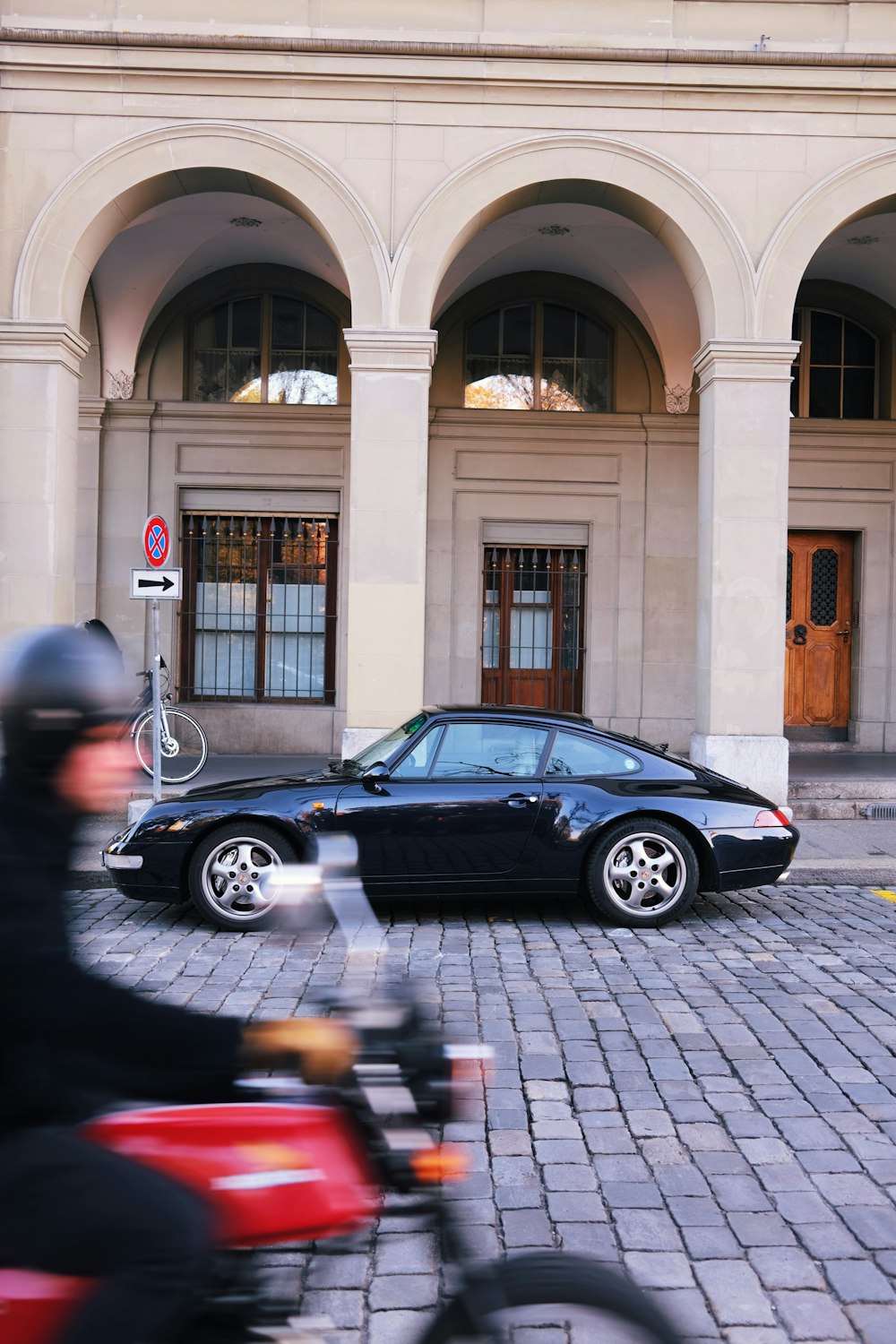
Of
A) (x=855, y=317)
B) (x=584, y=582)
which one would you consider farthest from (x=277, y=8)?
(x=855, y=317)

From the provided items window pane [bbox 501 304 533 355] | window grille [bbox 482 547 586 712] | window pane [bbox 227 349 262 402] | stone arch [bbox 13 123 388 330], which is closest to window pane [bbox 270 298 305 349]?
window pane [bbox 227 349 262 402]

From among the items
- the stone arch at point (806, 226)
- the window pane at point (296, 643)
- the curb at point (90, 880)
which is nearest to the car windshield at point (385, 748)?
the curb at point (90, 880)

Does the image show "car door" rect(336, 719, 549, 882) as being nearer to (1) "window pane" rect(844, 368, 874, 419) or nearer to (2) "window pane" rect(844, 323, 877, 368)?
(1) "window pane" rect(844, 368, 874, 419)

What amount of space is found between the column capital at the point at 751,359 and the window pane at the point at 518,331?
4768 millimetres

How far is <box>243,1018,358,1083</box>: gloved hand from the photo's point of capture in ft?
6.15

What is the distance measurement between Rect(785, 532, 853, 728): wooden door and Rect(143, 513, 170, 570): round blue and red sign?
29.2 feet

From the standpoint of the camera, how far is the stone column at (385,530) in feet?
36.4

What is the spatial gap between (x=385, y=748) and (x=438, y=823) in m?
0.81

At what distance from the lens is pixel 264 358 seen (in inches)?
607

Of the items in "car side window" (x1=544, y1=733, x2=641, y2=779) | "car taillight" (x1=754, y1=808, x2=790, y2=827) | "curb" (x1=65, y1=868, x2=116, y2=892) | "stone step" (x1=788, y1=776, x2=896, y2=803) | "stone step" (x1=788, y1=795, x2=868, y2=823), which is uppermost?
"car side window" (x1=544, y1=733, x2=641, y2=779)

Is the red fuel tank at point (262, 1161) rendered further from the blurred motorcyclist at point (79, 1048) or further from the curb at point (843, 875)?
the curb at point (843, 875)

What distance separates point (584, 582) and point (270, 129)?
22.9 feet

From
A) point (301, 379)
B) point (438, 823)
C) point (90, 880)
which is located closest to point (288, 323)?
point (301, 379)

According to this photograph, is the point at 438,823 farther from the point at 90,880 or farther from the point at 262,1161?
the point at 262,1161
